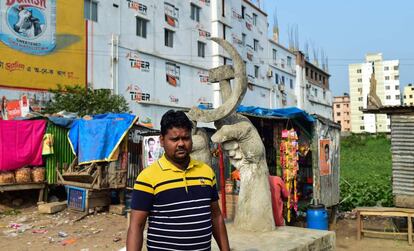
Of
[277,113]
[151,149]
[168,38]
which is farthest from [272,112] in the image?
[168,38]

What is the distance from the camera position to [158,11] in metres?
22.9

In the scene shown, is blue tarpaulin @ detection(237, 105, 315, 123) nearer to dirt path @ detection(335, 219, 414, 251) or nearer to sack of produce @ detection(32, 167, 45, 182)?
dirt path @ detection(335, 219, 414, 251)

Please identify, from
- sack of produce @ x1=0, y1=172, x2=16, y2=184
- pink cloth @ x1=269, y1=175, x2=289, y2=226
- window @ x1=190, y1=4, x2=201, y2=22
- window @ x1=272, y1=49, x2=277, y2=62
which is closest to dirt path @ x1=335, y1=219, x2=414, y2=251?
pink cloth @ x1=269, y1=175, x2=289, y2=226

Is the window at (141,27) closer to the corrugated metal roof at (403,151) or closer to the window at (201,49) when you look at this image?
the window at (201,49)

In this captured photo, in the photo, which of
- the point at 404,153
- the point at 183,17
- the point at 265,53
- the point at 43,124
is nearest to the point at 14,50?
the point at 43,124

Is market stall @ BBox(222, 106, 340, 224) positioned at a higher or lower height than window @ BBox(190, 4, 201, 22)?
lower

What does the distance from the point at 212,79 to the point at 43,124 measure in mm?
7187

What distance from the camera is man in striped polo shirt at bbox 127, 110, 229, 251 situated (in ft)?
7.99

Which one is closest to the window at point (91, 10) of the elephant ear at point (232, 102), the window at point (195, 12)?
the window at point (195, 12)

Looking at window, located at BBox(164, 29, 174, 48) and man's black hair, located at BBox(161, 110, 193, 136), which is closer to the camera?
man's black hair, located at BBox(161, 110, 193, 136)

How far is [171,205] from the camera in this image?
2443mm

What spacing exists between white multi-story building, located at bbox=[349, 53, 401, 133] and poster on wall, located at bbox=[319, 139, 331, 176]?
6032cm

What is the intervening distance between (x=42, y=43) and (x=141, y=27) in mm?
6695

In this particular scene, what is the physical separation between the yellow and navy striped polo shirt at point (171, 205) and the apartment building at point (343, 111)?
251 feet
